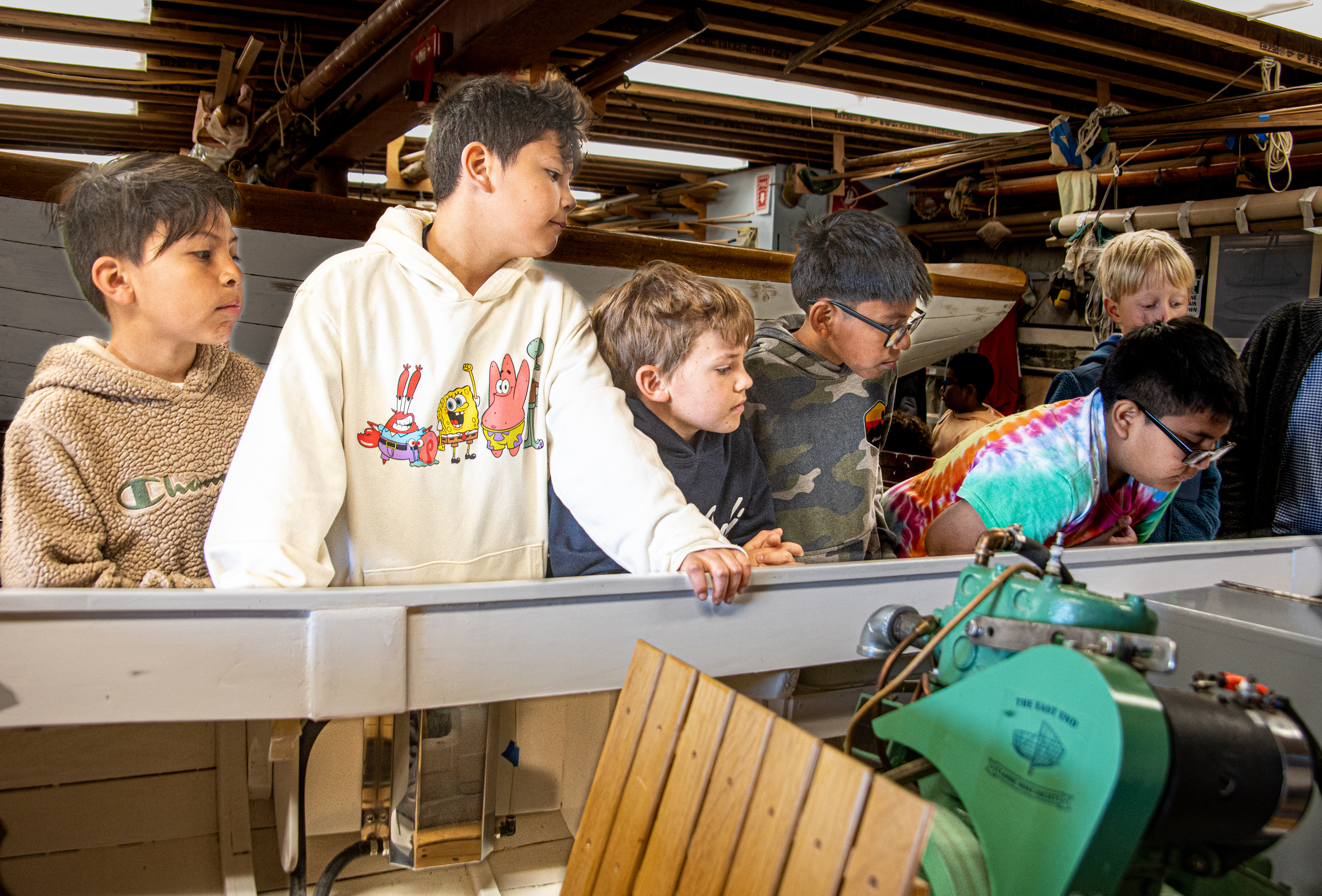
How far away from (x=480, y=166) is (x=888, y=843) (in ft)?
3.80

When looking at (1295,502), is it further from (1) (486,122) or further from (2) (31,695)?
(2) (31,695)

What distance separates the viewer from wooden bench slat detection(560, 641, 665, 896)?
890 millimetres

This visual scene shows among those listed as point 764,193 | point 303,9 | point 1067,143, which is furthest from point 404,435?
point 764,193

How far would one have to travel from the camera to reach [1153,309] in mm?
2295

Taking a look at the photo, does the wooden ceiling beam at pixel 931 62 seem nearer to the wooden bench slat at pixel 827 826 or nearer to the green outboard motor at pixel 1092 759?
the green outboard motor at pixel 1092 759

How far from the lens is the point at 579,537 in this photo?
1.43 meters

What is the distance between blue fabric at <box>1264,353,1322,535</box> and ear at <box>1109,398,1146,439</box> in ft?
2.85

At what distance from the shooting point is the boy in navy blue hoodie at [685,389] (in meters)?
1.45

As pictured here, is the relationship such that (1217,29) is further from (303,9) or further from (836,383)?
(303,9)

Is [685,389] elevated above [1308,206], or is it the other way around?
[1308,206]

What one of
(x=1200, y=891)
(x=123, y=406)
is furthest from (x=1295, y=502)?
(x=123, y=406)

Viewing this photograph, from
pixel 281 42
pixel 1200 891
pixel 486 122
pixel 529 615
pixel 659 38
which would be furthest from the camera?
pixel 281 42

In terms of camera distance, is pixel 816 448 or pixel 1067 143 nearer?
pixel 816 448

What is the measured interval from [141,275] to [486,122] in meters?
0.56
